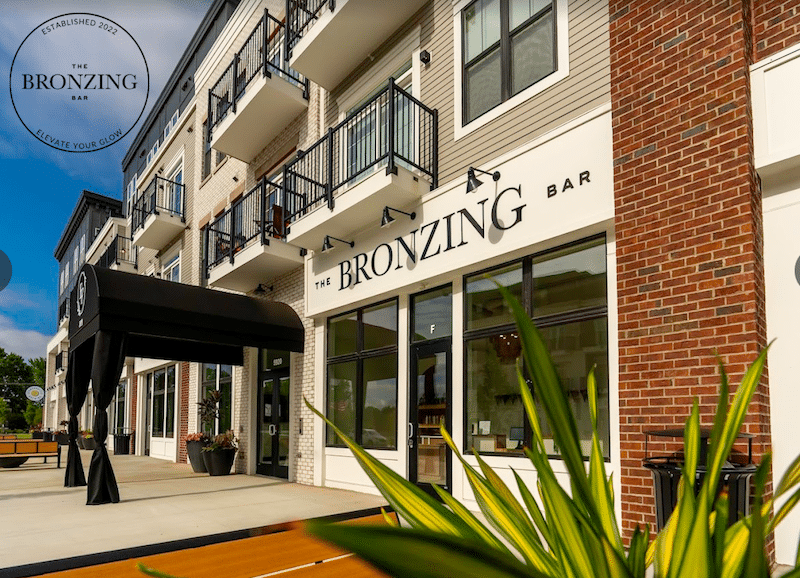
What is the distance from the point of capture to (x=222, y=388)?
15.5 metres

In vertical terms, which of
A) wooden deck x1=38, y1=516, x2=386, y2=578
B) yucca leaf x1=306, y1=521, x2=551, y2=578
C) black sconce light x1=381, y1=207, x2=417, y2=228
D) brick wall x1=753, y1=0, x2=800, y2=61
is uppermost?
brick wall x1=753, y1=0, x2=800, y2=61

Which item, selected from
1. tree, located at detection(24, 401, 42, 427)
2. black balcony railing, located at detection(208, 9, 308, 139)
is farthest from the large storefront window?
tree, located at detection(24, 401, 42, 427)

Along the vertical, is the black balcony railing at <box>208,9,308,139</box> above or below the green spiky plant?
above

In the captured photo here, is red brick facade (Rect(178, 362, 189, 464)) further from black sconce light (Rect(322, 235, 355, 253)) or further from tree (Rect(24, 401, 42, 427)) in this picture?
tree (Rect(24, 401, 42, 427))

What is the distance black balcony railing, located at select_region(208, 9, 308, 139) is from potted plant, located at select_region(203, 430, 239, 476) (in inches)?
250

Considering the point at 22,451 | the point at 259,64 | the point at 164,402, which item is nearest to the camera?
the point at 259,64

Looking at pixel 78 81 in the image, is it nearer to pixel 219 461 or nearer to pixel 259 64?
pixel 259 64

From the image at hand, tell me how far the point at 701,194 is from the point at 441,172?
4018 millimetres

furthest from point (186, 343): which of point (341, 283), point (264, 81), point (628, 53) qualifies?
point (628, 53)

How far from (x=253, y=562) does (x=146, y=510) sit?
6635 mm

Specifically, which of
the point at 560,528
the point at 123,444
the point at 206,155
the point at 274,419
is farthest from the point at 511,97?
the point at 123,444

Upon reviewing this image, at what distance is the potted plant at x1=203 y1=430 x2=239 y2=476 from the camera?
13422 millimetres

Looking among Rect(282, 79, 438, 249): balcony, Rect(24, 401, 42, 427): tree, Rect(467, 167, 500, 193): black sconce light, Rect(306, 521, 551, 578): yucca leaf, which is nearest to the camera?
Rect(306, 521, 551, 578): yucca leaf

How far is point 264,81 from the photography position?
1185 centimetres
